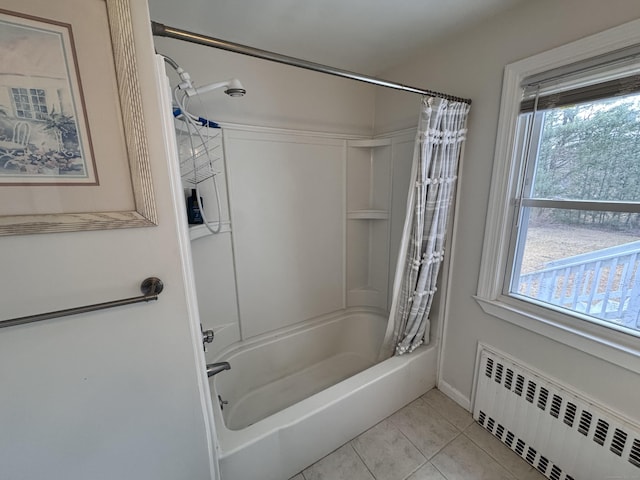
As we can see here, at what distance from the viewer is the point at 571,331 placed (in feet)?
3.79

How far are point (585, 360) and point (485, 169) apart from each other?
1005 mm

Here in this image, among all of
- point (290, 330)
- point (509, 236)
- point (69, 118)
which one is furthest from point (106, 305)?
point (509, 236)

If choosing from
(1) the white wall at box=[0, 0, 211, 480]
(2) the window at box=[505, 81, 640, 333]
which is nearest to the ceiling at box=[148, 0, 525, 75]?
(2) the window at box=[505, 81, 640, 333]

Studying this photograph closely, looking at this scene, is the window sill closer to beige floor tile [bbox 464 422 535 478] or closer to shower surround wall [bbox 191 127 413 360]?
beige floor tile [bbox 464 422 535 478]

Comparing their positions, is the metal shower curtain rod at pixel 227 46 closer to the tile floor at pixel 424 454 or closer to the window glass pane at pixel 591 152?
the window glass pane at pixel 591 152

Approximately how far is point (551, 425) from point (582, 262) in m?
0.80

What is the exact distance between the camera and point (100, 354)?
2.43 feet

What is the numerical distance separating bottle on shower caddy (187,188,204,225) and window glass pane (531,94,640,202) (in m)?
1.80

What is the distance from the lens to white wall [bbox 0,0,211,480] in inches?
25.7

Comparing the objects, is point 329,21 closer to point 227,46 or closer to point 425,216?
point 227,46

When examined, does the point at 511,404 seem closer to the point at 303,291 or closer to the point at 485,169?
the point at 485,169

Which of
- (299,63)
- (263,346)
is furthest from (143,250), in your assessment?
(263,346)

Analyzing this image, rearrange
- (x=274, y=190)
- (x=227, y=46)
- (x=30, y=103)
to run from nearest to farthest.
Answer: (x=30, y=103), (x=227, y=46), (x=274, y=190)

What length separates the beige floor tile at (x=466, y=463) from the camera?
1308 millimetres
